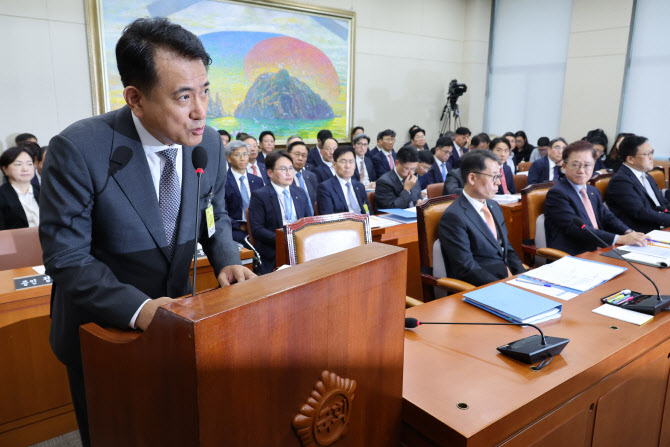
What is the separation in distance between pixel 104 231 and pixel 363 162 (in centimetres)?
549

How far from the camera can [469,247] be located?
2385 millimetres

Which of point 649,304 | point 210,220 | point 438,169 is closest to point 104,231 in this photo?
point 210,220

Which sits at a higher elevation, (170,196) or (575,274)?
(170,196)

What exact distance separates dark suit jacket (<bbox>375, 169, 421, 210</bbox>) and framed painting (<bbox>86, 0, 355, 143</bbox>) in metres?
3.20

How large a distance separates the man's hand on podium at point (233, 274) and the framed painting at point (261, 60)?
5.19 metres

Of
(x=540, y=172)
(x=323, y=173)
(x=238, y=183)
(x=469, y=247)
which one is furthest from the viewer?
(x=323, y=173)

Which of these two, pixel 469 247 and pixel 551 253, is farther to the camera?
pixel 551 253

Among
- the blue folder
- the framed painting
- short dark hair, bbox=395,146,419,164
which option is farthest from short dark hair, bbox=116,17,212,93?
the framed painting

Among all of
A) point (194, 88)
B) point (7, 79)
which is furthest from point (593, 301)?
point (7, 79)

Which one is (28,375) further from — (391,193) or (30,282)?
(391,193)

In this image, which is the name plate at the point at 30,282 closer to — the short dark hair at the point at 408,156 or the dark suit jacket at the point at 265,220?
the dark suit jacket at the point at 265,220

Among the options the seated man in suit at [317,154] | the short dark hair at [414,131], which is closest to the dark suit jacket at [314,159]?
the seated man in suit at [317,154]

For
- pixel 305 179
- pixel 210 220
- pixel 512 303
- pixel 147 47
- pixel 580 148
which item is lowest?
pixel 512 303

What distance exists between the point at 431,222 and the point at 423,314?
3.21 ft
